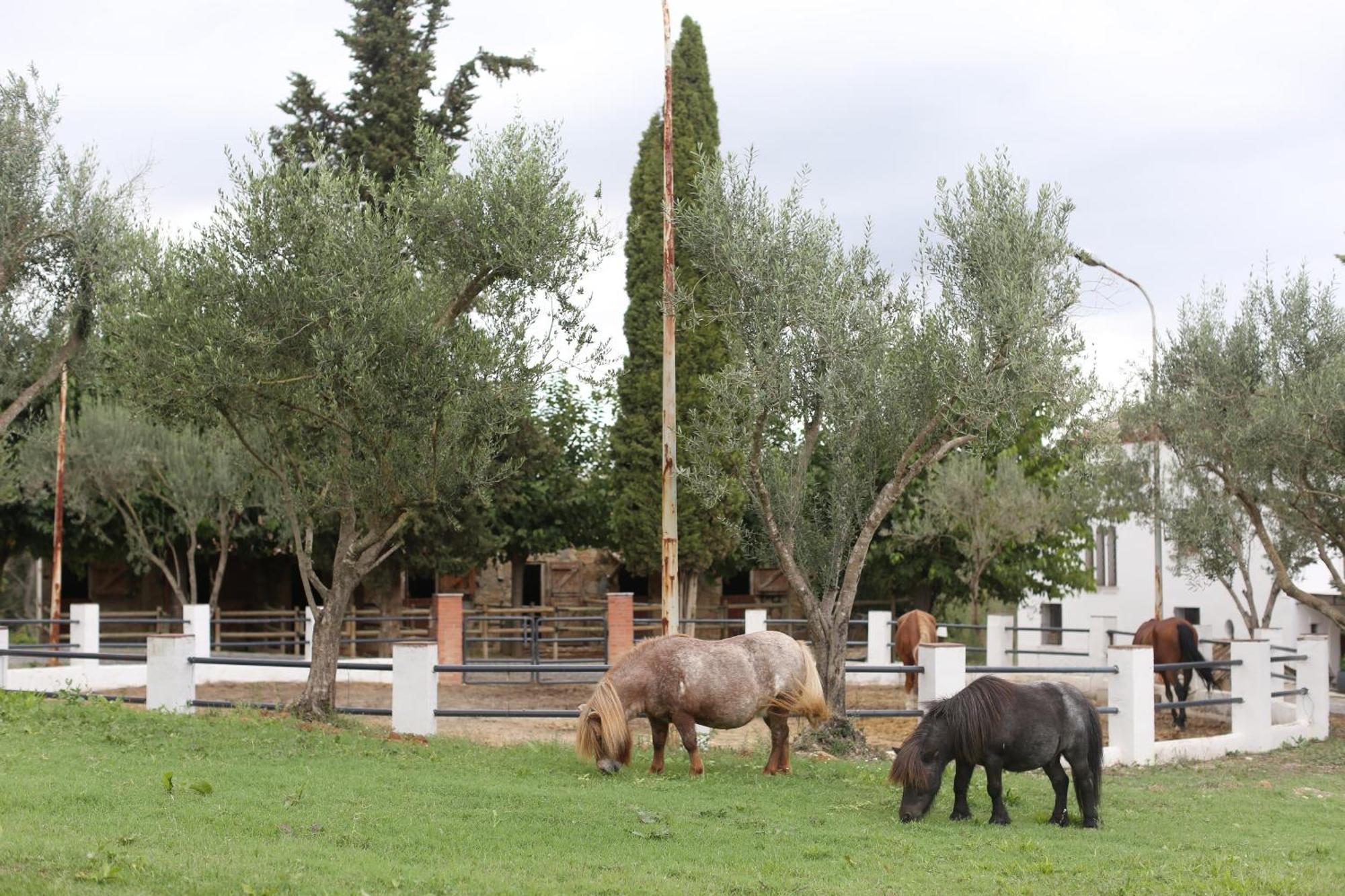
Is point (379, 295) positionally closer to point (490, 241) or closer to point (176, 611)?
point (490, 241)

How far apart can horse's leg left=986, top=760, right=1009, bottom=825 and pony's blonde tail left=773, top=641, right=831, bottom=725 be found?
87.6 inches

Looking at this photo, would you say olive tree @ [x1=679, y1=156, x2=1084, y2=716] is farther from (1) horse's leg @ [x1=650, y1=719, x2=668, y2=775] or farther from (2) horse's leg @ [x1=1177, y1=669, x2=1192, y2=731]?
(2) horse's leg @ [x1=1177, y1=669, x2=1192, y2=731]

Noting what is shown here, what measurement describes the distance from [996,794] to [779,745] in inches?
100

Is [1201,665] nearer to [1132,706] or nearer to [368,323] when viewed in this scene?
[1132,706]

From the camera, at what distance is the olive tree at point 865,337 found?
13.3 m

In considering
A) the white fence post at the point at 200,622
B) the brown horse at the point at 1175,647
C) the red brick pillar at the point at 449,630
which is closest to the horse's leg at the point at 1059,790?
the brown horse at the point at 1175,647

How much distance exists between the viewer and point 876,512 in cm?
1393

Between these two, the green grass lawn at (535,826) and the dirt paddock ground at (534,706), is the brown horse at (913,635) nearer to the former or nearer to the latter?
the dirt paddock ground at (534,706)

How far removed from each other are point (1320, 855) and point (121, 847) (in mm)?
8164

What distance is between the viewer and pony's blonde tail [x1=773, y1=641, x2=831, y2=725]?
469 inches

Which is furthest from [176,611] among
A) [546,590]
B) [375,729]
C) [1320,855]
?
[1320,855]

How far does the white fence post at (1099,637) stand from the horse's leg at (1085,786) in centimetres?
1294

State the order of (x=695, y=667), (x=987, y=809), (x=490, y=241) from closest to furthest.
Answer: (x=987, y=809)
(x=695, y=667)
(x=490, y=241)

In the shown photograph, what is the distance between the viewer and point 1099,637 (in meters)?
23.1
